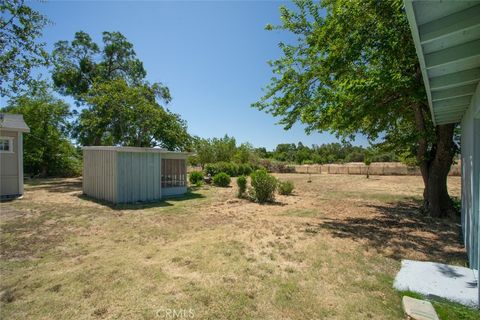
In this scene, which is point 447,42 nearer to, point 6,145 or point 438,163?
point 438,163

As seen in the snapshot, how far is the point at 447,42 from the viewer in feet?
8.05

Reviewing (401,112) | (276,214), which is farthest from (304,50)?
(276,214)

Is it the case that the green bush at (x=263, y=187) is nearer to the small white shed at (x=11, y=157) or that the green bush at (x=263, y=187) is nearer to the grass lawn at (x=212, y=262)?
the grass lawn at (x=212, y=262)

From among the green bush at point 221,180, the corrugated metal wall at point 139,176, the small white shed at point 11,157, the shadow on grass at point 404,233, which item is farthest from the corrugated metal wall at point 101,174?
the shadow on grass at point 404,233

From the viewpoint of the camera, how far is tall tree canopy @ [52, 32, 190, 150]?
51.7 feet

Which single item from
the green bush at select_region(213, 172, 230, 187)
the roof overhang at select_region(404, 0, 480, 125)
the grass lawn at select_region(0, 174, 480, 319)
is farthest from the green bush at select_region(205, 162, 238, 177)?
the roof overhang at select_region(404, 0, 480, 125)

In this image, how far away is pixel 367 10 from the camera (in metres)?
6.66

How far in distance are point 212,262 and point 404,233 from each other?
4.90 meters

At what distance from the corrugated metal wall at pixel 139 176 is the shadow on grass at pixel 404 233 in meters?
7.67

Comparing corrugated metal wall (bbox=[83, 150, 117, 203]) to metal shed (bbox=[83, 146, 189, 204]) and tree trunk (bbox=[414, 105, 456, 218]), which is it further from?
tree trunk (bbox=[414, 105, 456, 218])

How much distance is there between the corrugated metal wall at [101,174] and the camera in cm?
1036

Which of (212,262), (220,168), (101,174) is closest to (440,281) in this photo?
(212,262)

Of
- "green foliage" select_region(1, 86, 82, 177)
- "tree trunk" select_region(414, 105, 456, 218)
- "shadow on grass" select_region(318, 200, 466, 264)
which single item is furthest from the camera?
"green foliage" select_region(1, 86, 82, 177)

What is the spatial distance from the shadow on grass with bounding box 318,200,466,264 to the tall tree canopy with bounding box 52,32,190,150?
12.6m
